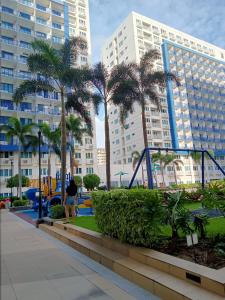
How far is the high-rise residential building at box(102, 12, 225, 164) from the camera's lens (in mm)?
73875

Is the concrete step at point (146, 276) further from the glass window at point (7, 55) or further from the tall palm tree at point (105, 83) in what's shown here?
the glass window at point (7, 55)

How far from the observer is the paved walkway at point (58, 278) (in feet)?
14.1

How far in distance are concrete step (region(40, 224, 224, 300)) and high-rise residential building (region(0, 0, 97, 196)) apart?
42193mm

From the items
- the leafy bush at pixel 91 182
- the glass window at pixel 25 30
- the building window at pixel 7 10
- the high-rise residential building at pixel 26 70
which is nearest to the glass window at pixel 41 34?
the high-rise residential building at pixel 26 70

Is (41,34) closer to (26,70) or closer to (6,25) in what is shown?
(6,25)

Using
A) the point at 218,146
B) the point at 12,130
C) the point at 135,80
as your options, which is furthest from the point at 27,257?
the point at 218,146

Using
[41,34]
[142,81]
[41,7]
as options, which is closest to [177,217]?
[142,81]

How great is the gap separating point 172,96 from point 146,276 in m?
75.9

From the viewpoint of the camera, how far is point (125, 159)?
3068 inches

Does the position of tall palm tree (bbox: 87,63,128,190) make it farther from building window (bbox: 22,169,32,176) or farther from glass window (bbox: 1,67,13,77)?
glass window (bbox: 1,67,13,77)

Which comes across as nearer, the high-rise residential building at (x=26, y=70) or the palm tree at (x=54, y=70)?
the palm tree at (x=54, y=70)

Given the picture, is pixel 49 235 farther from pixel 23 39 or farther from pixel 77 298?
pixel 23 39

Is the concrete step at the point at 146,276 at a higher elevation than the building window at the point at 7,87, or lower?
lower

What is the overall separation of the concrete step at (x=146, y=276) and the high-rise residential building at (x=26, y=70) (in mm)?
42193
